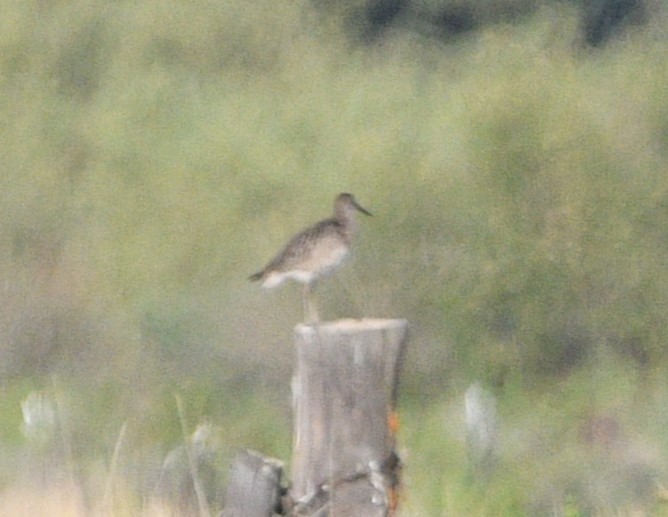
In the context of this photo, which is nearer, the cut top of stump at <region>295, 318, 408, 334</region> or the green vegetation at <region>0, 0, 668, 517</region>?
the cut top of stump at <region>295, 318, 408, 334</region>

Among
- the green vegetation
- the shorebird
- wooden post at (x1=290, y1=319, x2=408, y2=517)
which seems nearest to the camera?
wooden post at (x1=290, y1=319, x2=408, y2=517)

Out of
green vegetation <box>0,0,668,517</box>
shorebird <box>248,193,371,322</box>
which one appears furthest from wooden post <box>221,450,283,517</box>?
Result: green vegetation <box>0,0,668,517</box>

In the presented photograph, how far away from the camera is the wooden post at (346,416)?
355 centimetres

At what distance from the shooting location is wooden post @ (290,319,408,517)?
3.55m

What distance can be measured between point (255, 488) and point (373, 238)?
7966 millimetres

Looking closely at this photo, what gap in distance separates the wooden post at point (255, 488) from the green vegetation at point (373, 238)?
5362mm

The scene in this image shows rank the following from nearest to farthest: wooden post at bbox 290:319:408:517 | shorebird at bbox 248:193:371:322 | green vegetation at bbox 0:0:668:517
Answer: wooden post at bbox 290:319:408:517, shorebird at bbox 248:193:371:322, green vegetation at bbox 0:0:668:517

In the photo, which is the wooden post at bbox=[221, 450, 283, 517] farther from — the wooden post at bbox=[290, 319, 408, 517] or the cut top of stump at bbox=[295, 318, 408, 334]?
the cut top of stump at bbox=[295, 318, 408, 334]

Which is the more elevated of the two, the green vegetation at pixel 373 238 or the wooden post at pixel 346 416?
the green vegetation at pixel 373 238

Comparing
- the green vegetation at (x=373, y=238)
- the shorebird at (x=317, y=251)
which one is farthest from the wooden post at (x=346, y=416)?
the green vegetation at (x=373, y=238)

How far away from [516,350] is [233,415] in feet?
7.58

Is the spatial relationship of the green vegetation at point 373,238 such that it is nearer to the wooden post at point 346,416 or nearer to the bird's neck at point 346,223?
the bird's neck at point 346,223

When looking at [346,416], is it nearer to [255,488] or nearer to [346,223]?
[255,488]

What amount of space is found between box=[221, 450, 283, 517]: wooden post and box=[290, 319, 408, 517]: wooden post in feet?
0.20
